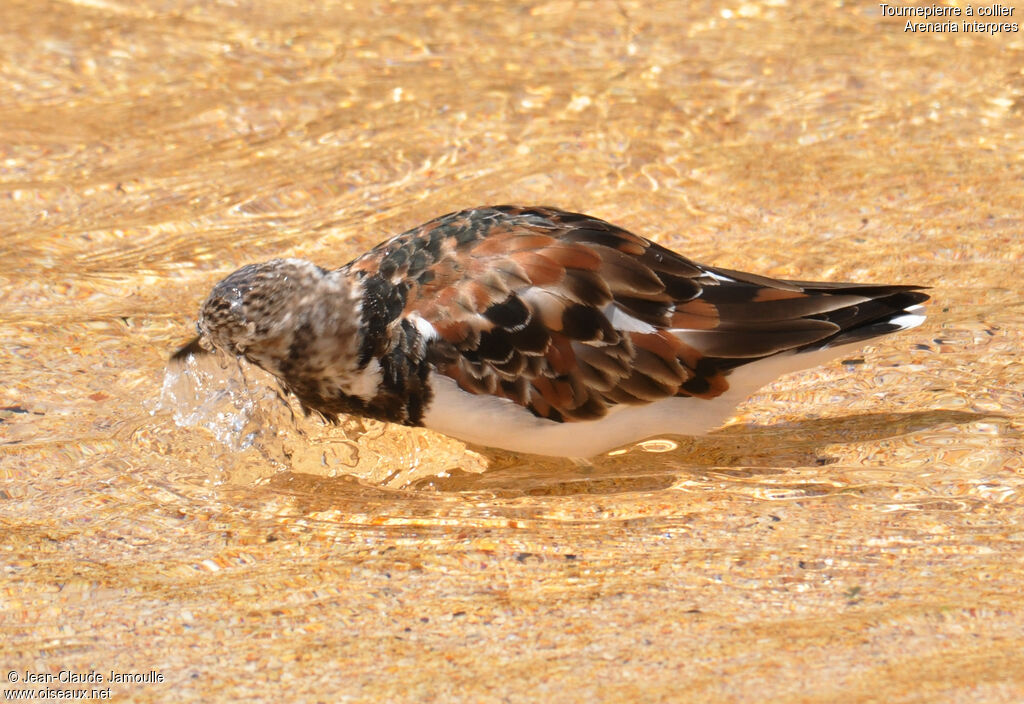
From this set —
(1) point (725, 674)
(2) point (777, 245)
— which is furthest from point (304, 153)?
(1) point (725, 674)

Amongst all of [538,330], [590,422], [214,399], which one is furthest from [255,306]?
[590,422]

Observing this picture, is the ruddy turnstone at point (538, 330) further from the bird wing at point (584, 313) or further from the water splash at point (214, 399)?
the water splash at point (214, 399)

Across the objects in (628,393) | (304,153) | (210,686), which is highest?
(304,153)

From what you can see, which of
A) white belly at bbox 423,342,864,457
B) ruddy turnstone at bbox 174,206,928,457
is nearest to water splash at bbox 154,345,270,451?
ruddy turnstone at bbox 174,206,928,457

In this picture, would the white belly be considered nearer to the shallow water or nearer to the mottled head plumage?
the shallow water

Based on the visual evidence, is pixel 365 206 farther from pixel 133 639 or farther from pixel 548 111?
pixel 133 639

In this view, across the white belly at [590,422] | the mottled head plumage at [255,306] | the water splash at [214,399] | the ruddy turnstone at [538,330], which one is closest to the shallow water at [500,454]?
the water splash at [214,399]

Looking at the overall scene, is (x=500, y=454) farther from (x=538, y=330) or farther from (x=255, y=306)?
(x=255, y=306)
